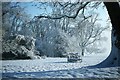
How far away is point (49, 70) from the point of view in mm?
4270

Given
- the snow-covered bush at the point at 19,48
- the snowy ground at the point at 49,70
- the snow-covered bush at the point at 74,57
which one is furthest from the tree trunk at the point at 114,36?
the snow-covered bush at the point at 19,48

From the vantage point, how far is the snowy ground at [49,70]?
4.26 m

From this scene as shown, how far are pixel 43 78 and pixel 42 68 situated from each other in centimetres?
14

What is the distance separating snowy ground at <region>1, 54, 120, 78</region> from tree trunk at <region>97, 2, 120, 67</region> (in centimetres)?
7

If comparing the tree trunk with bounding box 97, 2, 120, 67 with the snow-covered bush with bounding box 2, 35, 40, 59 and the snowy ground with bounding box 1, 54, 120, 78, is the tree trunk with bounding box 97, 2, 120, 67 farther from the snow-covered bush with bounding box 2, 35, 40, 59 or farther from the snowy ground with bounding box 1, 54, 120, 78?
the snow-covered bush with bounding box 2, 35, 40, 59

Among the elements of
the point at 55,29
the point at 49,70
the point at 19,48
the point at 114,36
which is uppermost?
the point at 55,29

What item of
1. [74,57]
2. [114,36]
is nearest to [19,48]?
[74,57]

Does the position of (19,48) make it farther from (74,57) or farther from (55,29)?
(74,57)

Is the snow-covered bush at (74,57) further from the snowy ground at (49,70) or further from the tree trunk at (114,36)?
the tree trunk at (114,36)

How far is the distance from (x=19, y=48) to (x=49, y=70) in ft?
1.72

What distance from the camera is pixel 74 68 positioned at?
4312mm

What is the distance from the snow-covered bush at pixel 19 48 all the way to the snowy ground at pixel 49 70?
7cm

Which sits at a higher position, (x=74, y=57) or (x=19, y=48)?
(x=19, y=48)

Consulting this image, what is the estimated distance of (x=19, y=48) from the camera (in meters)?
4.35
